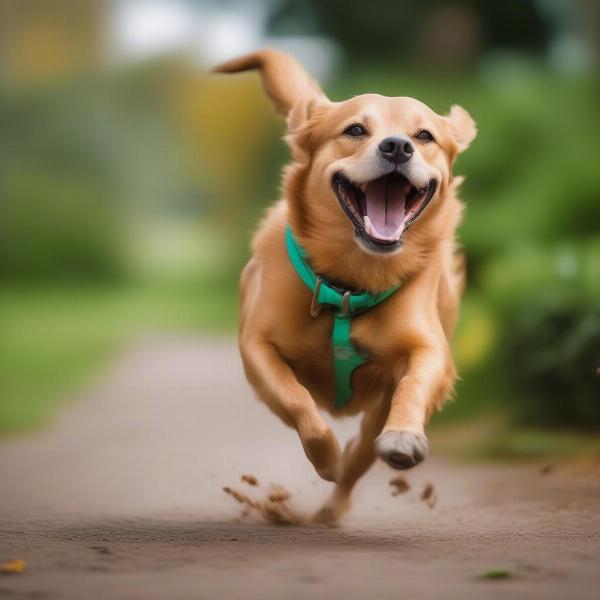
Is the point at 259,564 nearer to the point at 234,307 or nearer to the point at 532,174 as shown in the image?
the point at 532,174

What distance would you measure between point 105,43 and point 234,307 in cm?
696

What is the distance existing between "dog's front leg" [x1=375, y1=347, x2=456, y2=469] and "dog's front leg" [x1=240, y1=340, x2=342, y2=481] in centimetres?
25

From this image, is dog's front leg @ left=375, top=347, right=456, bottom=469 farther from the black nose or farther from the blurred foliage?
the blurred foliage

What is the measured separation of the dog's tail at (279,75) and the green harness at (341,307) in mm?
1044

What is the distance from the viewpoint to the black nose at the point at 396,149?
3848mm

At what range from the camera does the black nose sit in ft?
12.6

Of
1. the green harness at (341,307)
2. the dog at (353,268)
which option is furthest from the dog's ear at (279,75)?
the green harness at (341,307)

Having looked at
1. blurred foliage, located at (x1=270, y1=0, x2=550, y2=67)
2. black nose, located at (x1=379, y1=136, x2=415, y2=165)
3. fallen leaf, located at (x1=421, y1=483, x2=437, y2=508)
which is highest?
blurred foliage, located at (x1=270, y1=0, x2=550, y2=67)

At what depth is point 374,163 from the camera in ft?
12.9

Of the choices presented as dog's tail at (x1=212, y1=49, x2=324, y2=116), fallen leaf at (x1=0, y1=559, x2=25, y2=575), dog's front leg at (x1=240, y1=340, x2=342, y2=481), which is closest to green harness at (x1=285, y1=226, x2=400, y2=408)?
dog's front leg at (x1=240, y1=340, x2=342, y2=481)

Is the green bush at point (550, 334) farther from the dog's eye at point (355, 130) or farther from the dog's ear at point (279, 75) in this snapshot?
the dog's eye at point (355, 130)

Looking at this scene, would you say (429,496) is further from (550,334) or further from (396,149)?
(550,334)

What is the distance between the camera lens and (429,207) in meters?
4.22

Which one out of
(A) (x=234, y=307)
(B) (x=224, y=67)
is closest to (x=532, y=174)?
(B) (x=224, y=67)
